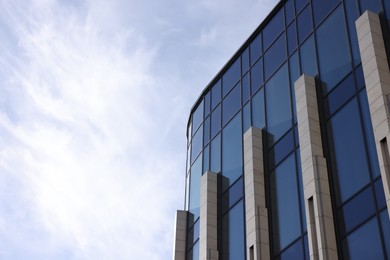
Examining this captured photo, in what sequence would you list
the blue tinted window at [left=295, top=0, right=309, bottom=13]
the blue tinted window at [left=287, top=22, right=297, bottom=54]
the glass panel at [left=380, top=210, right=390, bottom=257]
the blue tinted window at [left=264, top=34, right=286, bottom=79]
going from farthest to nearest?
1. the blue tinted window at [left=264, top=34, right=286, bottom=79]
2. the blue tinted window at [left=295, top=0, right=309, bottom=13]
3. the blue tinted window at [left=287, top=22, right=297, bottom=54]
4. the glass panel at [left=380, top=210, right=390, bottom=257]

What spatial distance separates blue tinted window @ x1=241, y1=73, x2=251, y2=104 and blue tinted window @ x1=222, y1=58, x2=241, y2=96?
86 centimetres

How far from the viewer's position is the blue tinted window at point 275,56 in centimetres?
3180

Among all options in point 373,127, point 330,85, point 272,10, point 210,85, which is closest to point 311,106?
point 330,85

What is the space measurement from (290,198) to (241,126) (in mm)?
7407

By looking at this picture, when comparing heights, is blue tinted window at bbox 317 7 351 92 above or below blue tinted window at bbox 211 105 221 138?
below

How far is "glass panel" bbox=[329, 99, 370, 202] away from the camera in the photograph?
23281mm

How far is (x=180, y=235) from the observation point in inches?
1411

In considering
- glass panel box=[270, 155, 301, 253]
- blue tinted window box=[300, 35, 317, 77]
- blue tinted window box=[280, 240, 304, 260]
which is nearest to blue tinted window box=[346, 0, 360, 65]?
blue tinted window box=[300, 35, 317, 77]

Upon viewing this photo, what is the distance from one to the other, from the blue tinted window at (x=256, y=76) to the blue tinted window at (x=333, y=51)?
5087 millimetres

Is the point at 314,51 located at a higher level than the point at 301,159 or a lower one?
higher

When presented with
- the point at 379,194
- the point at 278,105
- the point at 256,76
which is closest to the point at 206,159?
the point at 256,76

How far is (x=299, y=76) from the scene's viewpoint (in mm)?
29422

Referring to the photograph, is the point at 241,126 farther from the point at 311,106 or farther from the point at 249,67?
the point at 311,106

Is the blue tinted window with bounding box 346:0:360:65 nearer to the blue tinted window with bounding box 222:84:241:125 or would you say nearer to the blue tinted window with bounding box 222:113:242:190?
the blue tinted window with bounding box 222:113:242:190
